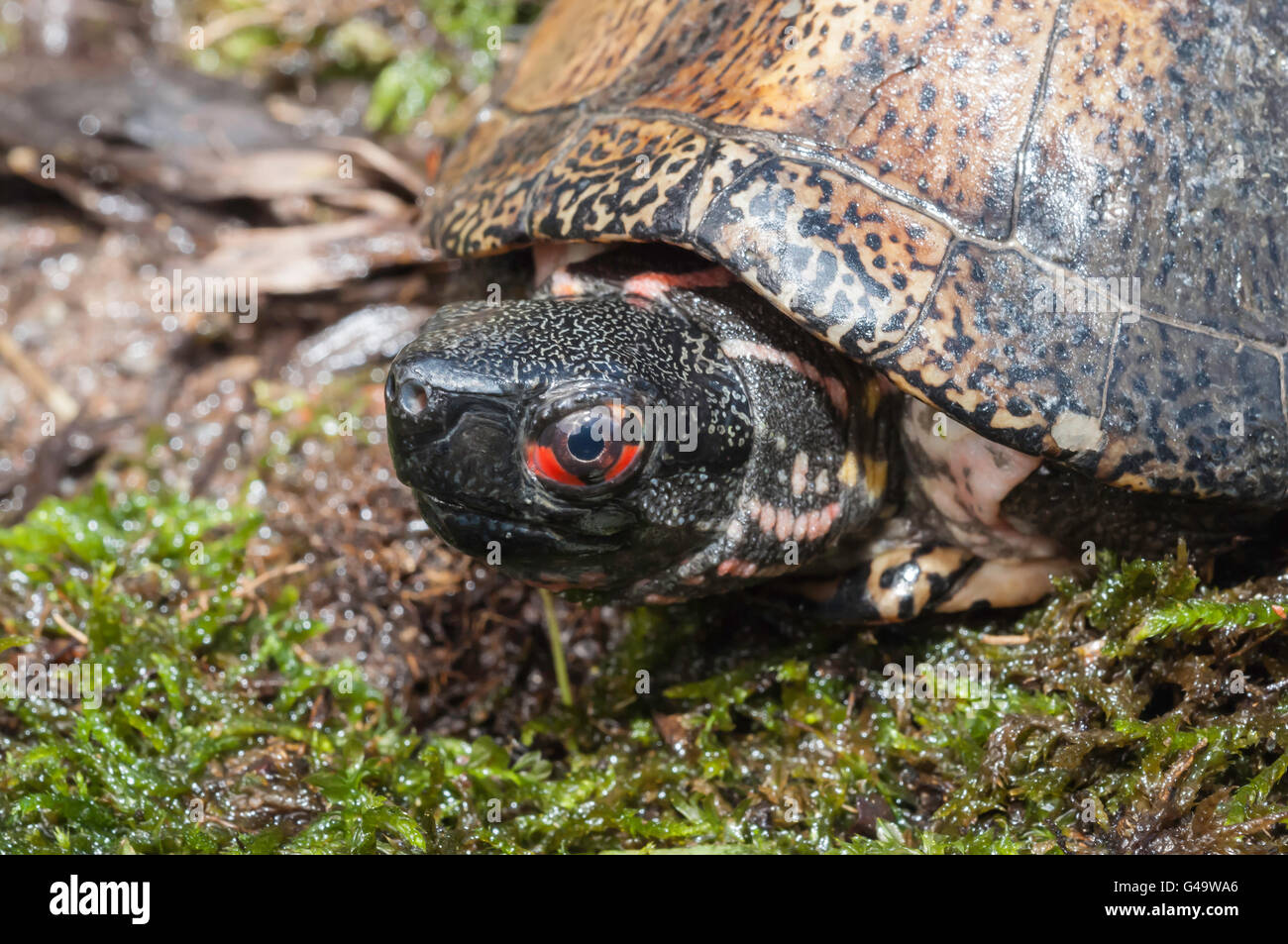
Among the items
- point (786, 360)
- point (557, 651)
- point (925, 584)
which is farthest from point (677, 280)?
point (557, 651)

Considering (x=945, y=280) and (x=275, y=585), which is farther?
(x=275, y=585)

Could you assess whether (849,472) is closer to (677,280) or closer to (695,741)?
(677,280)

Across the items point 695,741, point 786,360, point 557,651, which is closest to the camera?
point 786,360

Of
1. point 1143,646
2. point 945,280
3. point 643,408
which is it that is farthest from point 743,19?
point 1143,646

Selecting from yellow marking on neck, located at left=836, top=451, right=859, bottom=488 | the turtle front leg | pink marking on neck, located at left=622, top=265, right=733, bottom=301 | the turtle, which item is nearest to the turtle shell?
the turtle

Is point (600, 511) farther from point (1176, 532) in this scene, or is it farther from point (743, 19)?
point (1176, 532)

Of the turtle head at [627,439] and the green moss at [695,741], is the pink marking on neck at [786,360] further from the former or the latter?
the green moss at [695,741]

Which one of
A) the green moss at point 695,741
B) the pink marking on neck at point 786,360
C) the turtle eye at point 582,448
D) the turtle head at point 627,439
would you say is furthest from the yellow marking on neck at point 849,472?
the turtle eye at point 582,448
